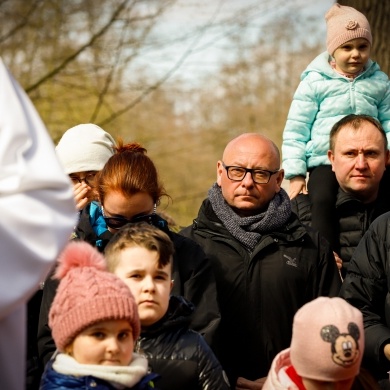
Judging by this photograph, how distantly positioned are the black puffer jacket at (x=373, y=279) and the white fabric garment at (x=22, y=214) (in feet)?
9.24

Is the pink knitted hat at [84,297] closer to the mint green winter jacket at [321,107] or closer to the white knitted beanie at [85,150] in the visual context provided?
the white knitted beanie at [85,150]

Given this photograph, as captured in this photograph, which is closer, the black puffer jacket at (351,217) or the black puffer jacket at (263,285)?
the black puffer jacket at (263,285)

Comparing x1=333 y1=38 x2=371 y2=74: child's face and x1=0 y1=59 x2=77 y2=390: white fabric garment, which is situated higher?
x1=333 y1=38 x2=371 y2=74: child's face

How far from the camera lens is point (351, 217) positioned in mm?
7066

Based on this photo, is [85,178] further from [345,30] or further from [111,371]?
[111,371]

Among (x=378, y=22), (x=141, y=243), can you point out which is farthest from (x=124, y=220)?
(x=378, y=22)

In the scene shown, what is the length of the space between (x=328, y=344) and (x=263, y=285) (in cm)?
149

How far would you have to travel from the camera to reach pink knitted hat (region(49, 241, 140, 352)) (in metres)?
4.35

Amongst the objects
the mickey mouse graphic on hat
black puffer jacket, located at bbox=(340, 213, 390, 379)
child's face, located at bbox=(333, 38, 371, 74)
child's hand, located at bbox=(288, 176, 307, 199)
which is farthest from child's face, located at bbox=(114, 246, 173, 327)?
child's face, located at bbox=(333, 38, 371, 74)

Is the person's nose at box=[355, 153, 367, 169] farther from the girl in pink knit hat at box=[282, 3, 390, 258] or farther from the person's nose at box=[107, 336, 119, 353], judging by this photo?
the person's nose at box=[107, 336, 119, 353]

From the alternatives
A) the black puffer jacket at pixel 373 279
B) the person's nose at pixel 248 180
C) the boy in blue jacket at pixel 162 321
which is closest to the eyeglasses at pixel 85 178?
the person's nose at pixel 248 180

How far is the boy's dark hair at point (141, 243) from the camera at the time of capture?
16.5ft

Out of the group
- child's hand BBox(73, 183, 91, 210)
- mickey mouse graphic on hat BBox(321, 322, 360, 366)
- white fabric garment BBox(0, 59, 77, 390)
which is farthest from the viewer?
child's hand BBox(73, 183, 91, 210)

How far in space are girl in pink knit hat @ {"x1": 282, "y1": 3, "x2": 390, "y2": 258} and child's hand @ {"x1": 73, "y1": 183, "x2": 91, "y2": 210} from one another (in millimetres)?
1445
